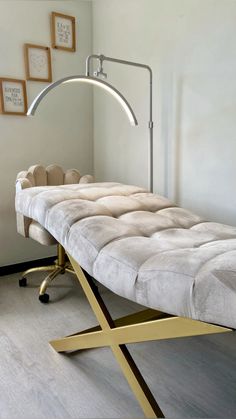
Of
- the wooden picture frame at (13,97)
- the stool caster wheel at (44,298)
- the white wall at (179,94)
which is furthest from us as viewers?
the wooden picture frame at (13,97)

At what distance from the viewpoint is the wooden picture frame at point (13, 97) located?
248cm

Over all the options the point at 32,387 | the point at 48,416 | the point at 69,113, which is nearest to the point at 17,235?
the point at 69,113

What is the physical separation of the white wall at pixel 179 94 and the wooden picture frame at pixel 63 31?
202 millimetres

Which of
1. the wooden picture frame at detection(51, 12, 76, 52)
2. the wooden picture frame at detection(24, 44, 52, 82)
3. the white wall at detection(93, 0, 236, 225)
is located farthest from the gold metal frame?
the wooden picture frame at detection(51, 12, 76, 52)

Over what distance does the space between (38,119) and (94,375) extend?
1.86 meters

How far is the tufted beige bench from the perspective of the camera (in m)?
0.95

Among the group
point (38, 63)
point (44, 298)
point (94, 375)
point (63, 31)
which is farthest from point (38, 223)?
point (63, 31)

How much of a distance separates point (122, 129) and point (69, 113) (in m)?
0.46

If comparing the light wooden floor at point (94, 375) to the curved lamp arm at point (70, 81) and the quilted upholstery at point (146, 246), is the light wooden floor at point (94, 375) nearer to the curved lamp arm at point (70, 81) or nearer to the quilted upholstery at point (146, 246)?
the quilted upholstery at point (146, 246)

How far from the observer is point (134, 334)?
121 centimetres

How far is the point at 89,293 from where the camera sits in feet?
4.57

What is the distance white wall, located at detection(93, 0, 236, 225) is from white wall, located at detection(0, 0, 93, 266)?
8.3 inches

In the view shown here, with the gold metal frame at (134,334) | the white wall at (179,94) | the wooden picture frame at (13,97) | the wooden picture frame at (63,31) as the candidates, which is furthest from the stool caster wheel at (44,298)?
the wooden picture frame at (63,31)

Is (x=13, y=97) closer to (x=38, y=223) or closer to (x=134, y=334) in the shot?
(x=38, y=223)
